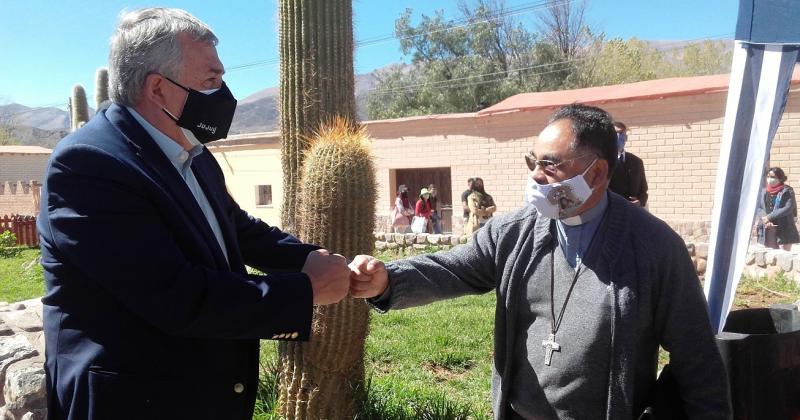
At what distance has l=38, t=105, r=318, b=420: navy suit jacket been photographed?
175 centimetres

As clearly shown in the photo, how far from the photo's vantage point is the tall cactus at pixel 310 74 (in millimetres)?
4730

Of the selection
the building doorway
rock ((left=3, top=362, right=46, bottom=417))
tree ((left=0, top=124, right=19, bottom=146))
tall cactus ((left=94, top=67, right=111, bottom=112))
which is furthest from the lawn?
tree ((left=0, top=124, right=19, bottom=146))

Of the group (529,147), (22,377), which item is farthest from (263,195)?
(22,377)

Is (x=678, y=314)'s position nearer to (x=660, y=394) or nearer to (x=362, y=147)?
(x=660, y=394)

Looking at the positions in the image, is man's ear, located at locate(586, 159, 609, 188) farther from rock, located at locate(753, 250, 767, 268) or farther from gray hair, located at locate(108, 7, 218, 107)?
rock, located at locate(753, 250, 767, 268)

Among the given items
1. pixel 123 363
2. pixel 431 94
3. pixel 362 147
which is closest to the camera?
pixel 123 363

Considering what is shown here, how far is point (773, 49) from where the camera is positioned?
10.1 feet

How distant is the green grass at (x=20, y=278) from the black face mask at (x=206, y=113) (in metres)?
7.30

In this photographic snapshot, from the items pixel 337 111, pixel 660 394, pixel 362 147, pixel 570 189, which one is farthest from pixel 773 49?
pixel 337 111

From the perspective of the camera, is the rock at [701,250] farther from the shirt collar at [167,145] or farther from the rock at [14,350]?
the shirt collar at [167,145]

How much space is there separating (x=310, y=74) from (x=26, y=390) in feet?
8.79

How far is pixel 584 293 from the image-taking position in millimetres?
2188

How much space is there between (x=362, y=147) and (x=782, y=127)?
384 inches

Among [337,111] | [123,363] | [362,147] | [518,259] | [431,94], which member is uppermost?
[431,94]
